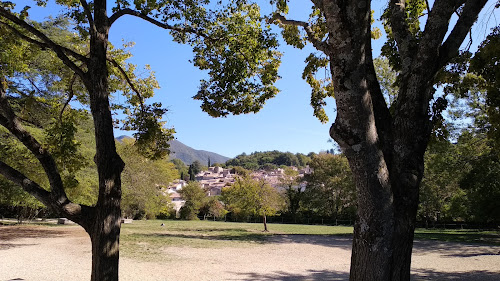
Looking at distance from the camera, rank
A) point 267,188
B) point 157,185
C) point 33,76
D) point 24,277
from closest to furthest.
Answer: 1. point 24,277
2. point 33,76
3. point 267,188
4. point 157,185

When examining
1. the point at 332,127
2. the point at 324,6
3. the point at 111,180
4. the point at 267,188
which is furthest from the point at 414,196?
the point at 267,188

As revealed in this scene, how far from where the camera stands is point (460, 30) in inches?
131

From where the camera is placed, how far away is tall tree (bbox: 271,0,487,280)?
9.04 ft

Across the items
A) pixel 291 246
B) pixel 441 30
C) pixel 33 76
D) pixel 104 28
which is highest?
pixel 33 76

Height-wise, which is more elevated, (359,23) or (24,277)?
(359,23)

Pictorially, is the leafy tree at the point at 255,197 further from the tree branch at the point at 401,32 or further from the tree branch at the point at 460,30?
the tree branch at the point at 460,30

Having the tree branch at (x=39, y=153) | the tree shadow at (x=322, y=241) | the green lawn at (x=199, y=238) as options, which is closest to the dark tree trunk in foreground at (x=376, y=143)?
the tree branch at (x=39, y=153)

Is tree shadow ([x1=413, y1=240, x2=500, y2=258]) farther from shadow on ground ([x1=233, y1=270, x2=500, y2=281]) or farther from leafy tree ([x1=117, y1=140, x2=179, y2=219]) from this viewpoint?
leafy tree ([x1=117, y1=140, x2=179, y2=219])

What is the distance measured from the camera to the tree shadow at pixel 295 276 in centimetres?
947

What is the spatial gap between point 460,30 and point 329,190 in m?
40.4

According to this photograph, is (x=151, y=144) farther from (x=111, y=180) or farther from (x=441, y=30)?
(x=441, y=30)

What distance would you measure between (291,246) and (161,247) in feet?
21.9

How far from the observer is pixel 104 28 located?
4809mm

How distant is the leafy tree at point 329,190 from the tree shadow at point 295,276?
3122 cm
